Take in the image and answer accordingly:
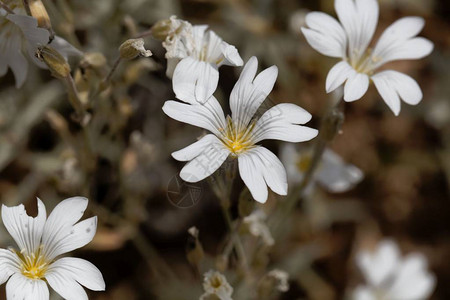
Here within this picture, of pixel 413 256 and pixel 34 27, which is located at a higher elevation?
pixel 34 27

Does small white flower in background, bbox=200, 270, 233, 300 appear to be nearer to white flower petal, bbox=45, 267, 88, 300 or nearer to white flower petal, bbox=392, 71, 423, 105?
white flower petal, bbox=45, 267, 88, 300

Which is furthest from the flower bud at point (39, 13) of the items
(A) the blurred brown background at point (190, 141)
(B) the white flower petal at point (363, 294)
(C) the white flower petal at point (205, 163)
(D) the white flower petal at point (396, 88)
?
(B) the white flower petal at point (363, 294)

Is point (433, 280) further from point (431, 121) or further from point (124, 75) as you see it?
point (124, 75)

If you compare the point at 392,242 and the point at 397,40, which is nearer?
the point at 397,40

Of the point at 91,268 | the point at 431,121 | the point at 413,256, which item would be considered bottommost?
the point at 413,256

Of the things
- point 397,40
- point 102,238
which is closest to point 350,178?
point 397,40

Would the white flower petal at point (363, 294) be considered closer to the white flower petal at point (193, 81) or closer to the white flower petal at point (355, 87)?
the white flower petal at point (355, 87)

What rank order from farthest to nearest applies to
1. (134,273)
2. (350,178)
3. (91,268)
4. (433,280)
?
(433,280) → (134,273) → (350,178) → (91,268)
